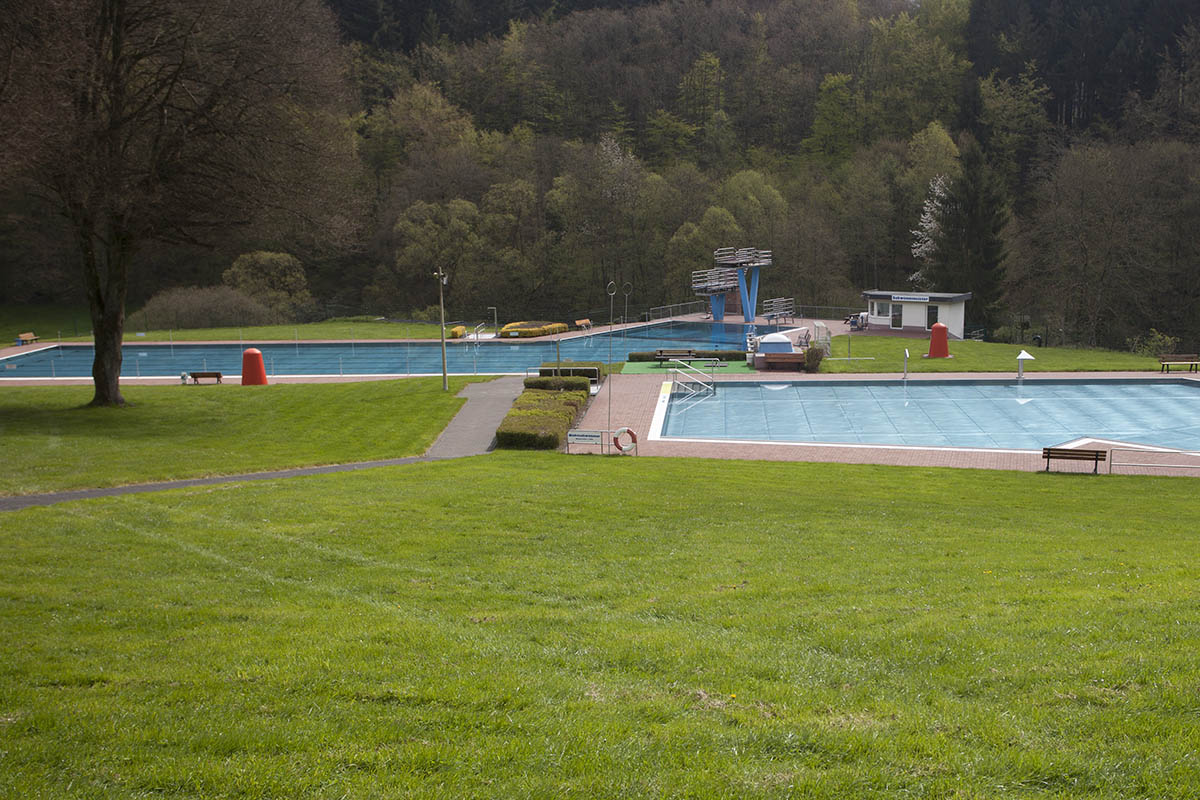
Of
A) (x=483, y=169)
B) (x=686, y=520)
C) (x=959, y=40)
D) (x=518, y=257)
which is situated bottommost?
(x=686, y=520)

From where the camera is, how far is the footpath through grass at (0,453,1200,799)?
5.63 m

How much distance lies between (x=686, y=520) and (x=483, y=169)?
5587cm

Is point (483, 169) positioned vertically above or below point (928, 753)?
above

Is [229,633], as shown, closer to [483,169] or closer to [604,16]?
[483,169]

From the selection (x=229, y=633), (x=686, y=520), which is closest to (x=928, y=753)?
(x=229, y=633)

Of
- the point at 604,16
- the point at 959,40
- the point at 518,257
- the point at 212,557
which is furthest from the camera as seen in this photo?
the point at 604,16

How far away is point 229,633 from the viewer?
822 centimetres

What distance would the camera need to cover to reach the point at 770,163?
2933 inches

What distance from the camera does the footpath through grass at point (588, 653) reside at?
5.63 meters

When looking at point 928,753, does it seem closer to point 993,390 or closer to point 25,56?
point 25,56

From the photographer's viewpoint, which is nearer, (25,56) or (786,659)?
(786,659)

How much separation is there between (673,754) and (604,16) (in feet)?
295

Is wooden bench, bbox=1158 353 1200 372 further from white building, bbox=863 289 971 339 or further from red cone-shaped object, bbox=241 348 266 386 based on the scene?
red cone-shaped object, bbox=241 348 266 386

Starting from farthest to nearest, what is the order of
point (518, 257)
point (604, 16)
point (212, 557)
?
point (604, 16), point (518, 257), point (212, 557)
